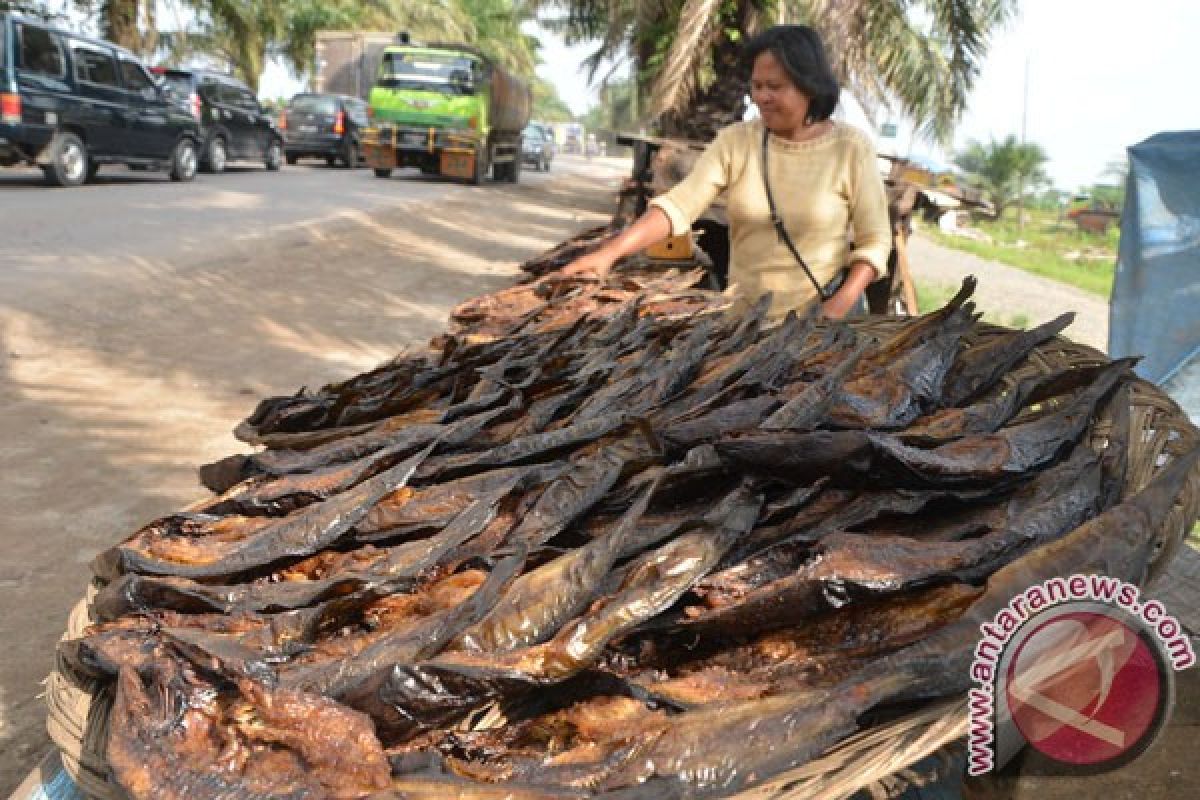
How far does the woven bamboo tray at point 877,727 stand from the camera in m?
1.11

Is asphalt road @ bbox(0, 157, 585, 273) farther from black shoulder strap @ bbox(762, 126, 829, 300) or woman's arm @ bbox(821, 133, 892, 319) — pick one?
woman's arm @ bbox(821, 133, 892, 319)

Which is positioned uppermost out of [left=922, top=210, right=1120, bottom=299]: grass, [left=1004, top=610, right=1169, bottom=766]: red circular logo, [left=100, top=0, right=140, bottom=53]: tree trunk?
[left=100, top=0, right=140, bottom=53]: tree trunk

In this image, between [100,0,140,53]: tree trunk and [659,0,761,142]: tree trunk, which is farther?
[100,0,140,53]: tree trunk

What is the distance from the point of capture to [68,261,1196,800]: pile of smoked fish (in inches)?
45.6

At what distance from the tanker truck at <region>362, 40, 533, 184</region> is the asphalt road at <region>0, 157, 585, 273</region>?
49.9 inches

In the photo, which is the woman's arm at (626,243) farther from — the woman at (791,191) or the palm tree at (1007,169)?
the palm tree at (1007,169)

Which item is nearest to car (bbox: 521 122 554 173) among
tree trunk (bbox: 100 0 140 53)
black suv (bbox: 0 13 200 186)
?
tree trunk (bbox: 100 0 140 53)

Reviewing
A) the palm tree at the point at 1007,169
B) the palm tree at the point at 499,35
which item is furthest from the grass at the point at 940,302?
the palm tree at the point at 499,35

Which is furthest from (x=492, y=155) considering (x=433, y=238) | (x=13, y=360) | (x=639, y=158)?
(x=13, y=360)

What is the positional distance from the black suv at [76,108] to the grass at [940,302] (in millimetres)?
11167

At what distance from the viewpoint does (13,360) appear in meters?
5.53

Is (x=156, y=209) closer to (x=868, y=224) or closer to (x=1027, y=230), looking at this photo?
(x=868, y=224)

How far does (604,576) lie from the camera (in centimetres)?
137

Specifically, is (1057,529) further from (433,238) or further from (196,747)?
(433,238)
